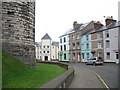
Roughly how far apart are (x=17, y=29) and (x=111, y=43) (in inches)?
864

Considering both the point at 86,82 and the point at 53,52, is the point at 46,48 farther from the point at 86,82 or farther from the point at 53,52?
the point at 86,82

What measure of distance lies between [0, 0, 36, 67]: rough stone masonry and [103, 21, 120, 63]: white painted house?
19.9 meters

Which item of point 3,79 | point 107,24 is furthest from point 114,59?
point 3,79

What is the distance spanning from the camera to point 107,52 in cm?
2973

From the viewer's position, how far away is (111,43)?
2878 cm

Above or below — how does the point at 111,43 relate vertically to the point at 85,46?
above

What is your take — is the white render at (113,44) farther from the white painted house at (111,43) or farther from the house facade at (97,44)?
the house facade at (97,44)

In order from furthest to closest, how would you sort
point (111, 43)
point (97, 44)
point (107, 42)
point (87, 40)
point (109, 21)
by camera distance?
point (87, 40) → point (97, 44) → point (109, 21) → point (107, 42) → point (111, 43)

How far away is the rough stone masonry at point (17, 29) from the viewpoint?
11.2 meters

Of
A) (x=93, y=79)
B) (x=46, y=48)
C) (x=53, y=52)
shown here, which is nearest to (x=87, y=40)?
(x=93, y=79)

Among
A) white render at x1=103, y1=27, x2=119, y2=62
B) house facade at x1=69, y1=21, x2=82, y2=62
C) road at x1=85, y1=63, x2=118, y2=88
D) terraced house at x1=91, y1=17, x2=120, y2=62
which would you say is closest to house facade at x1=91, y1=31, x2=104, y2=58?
terraced house at x1=91, y1=17, x2=120, y2=62

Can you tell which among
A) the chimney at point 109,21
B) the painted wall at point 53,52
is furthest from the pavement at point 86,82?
the painted wall at point 53,52

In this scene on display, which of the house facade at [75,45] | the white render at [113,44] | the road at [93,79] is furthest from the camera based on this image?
the house facade at [75,45]

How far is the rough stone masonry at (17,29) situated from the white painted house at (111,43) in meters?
19.9
